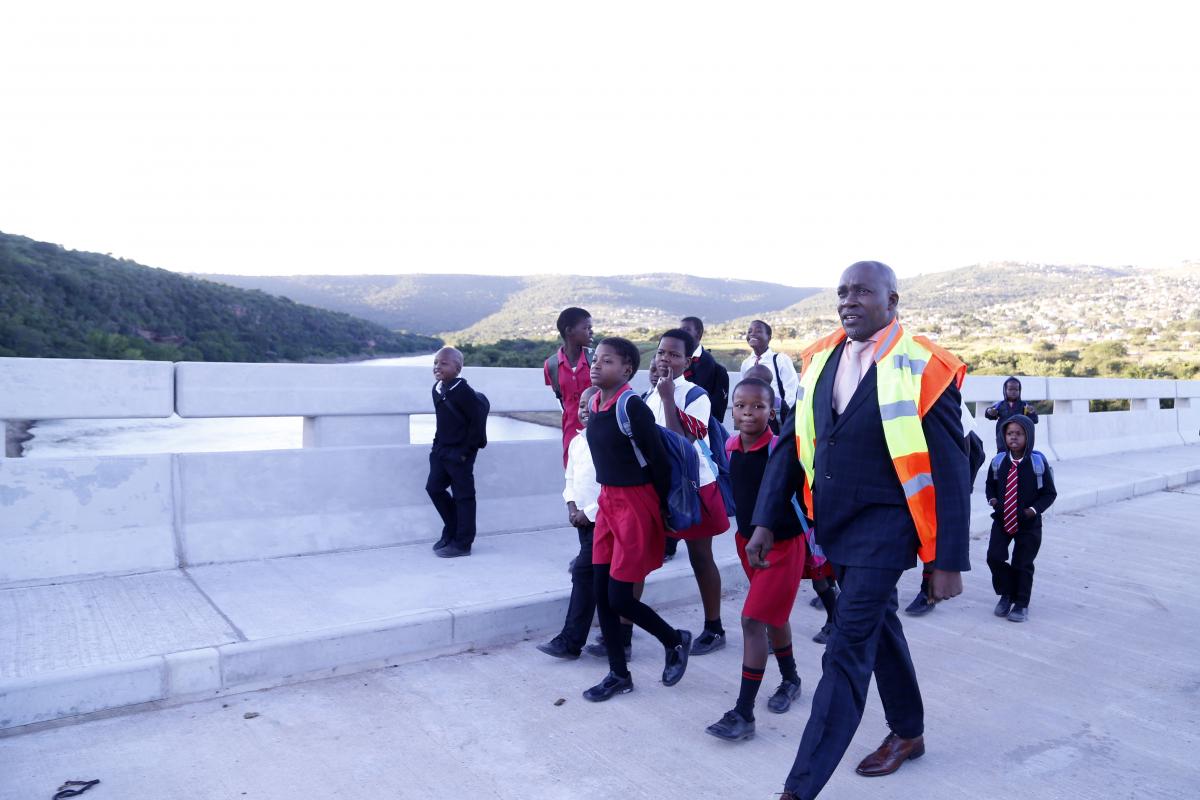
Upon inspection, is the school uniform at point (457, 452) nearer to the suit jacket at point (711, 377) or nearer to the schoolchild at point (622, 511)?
the suit jacket at point (711, 377)

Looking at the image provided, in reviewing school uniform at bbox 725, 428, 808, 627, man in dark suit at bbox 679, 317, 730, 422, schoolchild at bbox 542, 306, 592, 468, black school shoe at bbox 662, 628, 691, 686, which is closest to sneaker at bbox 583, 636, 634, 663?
black school shoe at bbox 662, 628, 691, 686

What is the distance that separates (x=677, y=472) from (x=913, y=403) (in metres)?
1.53

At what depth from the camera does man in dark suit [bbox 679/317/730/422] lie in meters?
6.98

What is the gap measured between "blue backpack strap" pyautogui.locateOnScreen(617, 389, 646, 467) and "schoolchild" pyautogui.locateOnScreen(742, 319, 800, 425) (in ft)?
9.44

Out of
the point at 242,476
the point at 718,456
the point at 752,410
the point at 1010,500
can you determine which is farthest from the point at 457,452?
the point at 1010,500

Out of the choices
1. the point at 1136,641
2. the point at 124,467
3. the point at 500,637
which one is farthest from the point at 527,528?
the point at 1136,641

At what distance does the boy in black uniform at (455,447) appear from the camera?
22.1ft

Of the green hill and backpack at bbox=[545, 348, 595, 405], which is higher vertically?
the green hill

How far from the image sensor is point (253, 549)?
21.3 feet

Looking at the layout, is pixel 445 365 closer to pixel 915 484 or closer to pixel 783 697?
pixel 783 697

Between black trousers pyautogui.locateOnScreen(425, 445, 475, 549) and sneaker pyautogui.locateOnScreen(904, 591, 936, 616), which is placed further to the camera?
black trousers pyautogui.locateOnScreen(425, 445, 475, 549)

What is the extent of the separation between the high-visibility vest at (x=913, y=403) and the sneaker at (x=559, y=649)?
7.50 feet

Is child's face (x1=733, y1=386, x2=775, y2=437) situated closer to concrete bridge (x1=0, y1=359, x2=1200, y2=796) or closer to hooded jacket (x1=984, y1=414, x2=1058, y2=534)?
concrete bridge (x1=0, y1=359, x2=1200, y2=796)

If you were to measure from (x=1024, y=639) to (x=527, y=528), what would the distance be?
3768 millimetres
